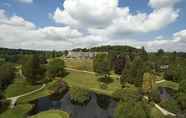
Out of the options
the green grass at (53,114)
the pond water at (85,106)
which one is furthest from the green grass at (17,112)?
the green grass at (53,114)

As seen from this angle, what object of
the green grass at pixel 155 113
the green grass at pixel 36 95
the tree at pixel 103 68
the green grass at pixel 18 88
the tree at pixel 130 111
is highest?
the tree at pixel 103 68

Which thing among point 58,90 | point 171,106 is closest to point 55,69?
point 58,90

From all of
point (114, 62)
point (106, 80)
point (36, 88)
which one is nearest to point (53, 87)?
point (36, 88)

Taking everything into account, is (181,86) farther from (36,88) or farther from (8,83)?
(8,83)

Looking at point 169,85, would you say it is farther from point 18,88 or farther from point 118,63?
point 18,88

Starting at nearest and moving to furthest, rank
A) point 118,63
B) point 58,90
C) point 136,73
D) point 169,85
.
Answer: point 58,90 < point 136,73 < point 169,85 < point 118,63

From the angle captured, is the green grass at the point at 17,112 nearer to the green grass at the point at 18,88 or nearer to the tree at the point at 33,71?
the green grass at the point at 18,88
